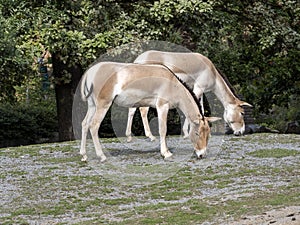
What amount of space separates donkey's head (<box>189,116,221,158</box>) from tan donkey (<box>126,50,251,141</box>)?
2218mm

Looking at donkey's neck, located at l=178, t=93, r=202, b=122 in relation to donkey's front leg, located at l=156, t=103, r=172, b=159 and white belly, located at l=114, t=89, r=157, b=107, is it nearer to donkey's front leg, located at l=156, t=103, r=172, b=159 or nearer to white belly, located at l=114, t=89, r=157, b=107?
donkey's front leg, located at l=156, t=103, r=172, b=159

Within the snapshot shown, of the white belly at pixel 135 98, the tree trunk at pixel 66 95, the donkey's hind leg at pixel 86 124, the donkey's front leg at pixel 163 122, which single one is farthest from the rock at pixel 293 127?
the donkey's hind leg at pixel 86 124

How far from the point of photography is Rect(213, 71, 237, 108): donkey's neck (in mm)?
14078

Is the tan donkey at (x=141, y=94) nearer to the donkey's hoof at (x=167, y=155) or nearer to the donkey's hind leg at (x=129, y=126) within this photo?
the donkey's hoof at (x=167, y=155)

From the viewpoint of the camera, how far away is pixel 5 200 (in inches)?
353

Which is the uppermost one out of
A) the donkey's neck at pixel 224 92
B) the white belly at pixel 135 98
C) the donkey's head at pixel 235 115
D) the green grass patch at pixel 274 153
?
the white belly at pixel 135 98

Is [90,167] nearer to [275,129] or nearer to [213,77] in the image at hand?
[213,77]

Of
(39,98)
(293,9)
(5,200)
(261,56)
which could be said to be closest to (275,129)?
(261,56)

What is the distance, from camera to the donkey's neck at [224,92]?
14078 millimetres

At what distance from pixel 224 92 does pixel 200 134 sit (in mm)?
2926

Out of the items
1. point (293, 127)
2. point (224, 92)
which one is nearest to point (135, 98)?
point (224, 92)

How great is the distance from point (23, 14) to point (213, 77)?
4.40 m

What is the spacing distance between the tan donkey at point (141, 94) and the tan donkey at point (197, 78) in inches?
71.5

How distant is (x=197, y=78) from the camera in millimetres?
13906
